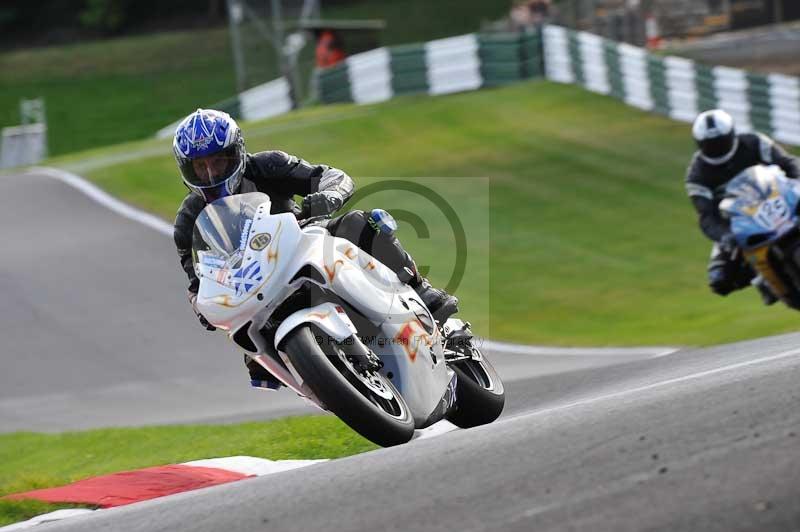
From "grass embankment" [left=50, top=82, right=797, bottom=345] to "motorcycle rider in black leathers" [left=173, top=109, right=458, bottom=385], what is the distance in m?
5.59

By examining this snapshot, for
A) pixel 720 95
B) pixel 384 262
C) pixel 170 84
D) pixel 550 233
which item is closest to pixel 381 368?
pixel 384 262

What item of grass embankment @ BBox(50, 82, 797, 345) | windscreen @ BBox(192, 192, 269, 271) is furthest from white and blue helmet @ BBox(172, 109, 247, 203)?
grass embankment @ BBox(50, 82, 797, 345)

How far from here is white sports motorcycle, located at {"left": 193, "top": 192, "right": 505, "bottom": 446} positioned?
607 centimetres

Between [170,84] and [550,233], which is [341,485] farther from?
[170,84]

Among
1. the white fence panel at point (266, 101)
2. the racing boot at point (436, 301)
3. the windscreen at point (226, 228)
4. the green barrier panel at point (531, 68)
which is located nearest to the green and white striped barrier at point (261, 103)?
the white fence panel at point (266, 101)

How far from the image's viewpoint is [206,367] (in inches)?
472

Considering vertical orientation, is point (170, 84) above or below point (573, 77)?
below

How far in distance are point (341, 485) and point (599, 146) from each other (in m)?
16.5

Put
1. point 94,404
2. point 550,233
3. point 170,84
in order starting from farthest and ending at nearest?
point 170,84 < point 550,233 < point 94,404

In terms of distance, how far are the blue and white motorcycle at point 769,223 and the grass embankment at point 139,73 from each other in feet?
78.3

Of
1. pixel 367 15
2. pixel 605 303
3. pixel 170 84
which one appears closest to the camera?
pixel 605 303

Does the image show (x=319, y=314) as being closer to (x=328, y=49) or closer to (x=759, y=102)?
(x=759, y=102)

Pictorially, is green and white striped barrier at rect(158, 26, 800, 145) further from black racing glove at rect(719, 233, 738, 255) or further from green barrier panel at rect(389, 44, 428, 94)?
black racing glove at rect(719, 233, 738, 255)

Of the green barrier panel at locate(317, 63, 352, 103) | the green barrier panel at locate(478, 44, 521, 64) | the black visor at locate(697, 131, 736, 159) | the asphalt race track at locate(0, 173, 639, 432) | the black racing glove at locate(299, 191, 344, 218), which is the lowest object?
the green barrier panel at locate(317, 63, 352, 103)
